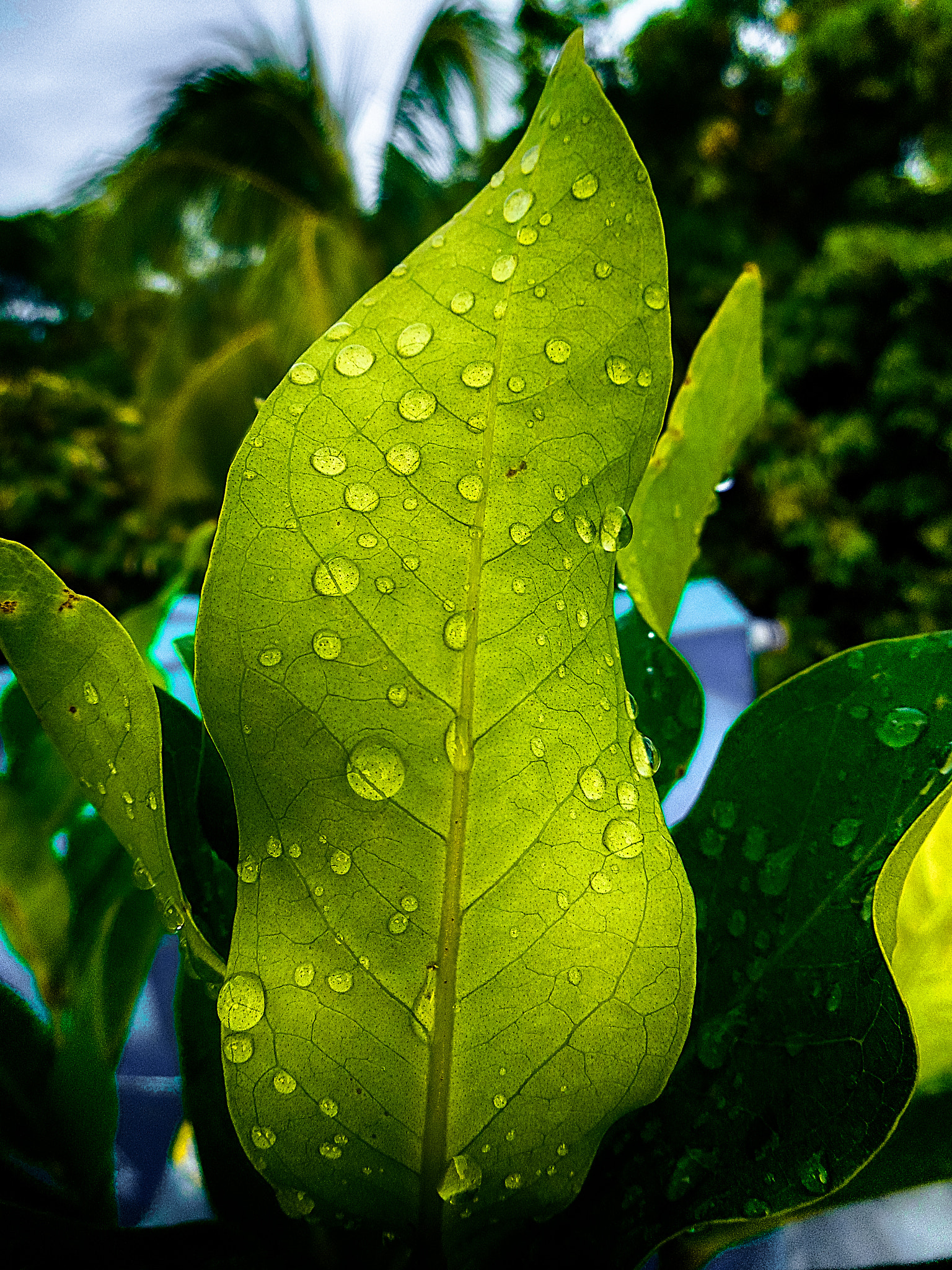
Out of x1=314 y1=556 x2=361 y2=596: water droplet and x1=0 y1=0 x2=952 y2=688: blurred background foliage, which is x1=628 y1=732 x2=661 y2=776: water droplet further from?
x1=0 y1=0 x2=952 y2=688: blurred background foliage

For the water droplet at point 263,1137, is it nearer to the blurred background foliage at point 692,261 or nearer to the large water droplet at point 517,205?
the large water droplet at point 517,205

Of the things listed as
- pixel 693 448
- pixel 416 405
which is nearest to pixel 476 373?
pixel 416 405

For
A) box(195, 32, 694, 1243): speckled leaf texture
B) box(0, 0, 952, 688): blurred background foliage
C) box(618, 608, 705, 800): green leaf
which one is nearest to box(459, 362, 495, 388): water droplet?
box(195, 32, 694, 1243): speckled leaf texture

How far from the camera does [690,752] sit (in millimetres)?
248

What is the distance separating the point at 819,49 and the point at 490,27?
1.51 metres

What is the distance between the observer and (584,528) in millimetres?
160

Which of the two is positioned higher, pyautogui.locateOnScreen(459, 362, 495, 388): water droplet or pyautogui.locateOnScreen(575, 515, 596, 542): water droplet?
pyautogui.locateOnScreen(459, 362, 495, 388): water droplet

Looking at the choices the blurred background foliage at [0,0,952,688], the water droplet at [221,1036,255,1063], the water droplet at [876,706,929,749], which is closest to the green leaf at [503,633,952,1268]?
the water droplet at [876,706,929,749]

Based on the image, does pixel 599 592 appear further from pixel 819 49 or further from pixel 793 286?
pixel 819 49

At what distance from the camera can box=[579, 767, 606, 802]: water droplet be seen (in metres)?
0.16

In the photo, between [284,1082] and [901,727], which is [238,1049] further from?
[901,727]

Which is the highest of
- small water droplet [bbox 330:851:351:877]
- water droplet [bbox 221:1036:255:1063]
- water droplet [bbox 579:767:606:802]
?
water droplet [bbox 579:767:606:802]

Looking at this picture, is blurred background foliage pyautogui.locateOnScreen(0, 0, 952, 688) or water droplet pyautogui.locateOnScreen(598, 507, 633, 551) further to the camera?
blurred background foliage pyautogui.locateOnScreen(0, 0, 952, 688)

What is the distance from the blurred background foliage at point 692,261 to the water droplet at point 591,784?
3.24m
